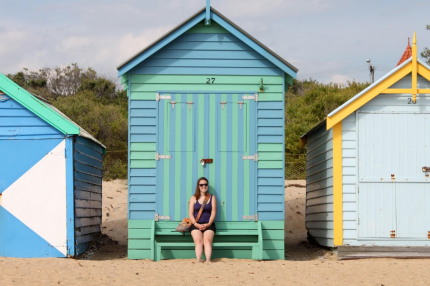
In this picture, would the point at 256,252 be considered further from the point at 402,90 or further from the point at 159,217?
the point at 402,90

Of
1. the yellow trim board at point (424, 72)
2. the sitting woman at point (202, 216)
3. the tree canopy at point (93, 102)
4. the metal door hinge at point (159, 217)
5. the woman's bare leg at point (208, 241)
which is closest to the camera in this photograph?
the woman's bare leg at point (208, 241)

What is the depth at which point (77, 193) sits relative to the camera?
43.6 ft

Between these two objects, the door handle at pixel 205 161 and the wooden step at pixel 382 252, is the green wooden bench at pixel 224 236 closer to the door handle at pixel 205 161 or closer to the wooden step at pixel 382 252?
the door handle at pixel 205 161

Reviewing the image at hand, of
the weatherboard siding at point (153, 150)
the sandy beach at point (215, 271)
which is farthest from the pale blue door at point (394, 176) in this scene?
the weatherboard siding at point (153, 150)

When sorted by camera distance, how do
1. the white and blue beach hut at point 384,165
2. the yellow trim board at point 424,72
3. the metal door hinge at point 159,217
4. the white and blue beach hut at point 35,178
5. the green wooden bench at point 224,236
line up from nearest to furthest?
the white and blue beach hut at point 35,178, the green wooden bench at point 224,236, the metal door hinge at point 159,217, the white and blue beach hut at point 384,165, the yellow trim board at point 424,72

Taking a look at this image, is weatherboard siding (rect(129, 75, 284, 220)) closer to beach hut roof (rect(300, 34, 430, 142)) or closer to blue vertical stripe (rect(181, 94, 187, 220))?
blue vertical stripe (rect(181, 94, 187, 220))

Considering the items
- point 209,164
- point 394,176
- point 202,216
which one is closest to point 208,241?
point 202,216

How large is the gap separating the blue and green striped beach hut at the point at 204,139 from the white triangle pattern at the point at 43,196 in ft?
3.85

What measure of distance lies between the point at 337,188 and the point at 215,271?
3.07 meters

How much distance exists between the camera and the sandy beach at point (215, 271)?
10.5m

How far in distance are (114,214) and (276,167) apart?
8.58 meters

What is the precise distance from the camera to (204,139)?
13180 millimetres

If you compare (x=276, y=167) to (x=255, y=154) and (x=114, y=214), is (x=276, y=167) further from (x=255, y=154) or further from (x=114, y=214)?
(x=114, y=214)

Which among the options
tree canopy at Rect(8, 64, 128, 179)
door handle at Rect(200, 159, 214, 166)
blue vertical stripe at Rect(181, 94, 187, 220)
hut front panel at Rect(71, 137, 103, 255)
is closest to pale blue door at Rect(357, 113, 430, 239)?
door handle at Rect(200, 159, 214, 166)
